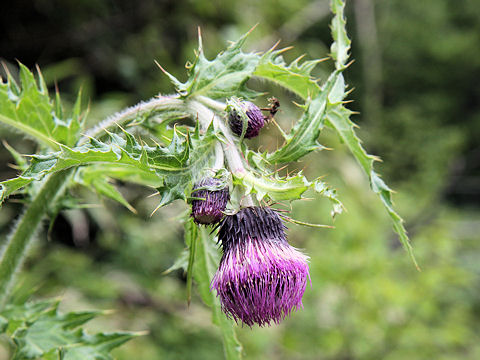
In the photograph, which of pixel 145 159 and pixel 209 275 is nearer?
pixel 145 159

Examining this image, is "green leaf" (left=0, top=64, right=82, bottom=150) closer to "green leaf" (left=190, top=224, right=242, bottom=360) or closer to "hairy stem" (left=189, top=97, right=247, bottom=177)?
"hairy stem" (left=189, top=97, right=247, bottom=177)

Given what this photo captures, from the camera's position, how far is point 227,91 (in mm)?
1400

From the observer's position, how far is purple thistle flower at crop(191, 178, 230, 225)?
3.64 ft

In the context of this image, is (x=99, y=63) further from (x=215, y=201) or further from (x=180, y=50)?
(x=215, y=201)

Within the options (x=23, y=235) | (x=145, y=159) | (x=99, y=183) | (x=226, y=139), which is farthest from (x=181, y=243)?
(x=145, y=159)

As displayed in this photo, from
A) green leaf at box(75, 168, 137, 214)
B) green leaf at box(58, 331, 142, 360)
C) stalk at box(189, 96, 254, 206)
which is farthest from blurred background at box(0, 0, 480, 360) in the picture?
stalk at box(189, 96, 254, 206)

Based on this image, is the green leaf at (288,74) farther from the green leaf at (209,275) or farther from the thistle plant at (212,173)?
the green leaf at (209,275)

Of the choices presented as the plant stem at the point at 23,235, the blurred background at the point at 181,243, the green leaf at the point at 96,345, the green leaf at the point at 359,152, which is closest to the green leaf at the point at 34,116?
the plant stem at the point at 23,235

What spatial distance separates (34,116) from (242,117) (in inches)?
28.8

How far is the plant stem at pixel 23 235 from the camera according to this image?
1442 millimetres

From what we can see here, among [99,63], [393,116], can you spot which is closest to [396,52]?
[393,116]

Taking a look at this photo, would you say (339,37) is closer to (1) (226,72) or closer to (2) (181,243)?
(1) (226,72)

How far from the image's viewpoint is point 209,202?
43.7 inches

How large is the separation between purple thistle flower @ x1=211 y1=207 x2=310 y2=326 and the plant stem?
2.03 ft
